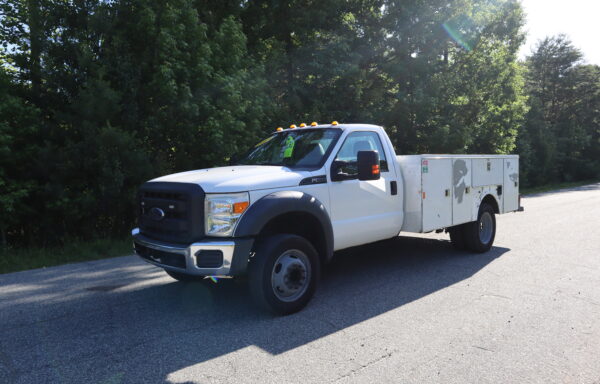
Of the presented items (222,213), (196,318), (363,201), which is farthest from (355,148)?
A: (196,318)

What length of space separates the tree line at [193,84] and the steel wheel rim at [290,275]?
20.1 ft

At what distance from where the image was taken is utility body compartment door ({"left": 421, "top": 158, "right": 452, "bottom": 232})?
6.03 meters

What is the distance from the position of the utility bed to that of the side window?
0.46 meters

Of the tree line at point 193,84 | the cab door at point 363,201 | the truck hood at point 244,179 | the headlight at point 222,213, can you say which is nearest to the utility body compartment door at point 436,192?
the cab door at point 363,201

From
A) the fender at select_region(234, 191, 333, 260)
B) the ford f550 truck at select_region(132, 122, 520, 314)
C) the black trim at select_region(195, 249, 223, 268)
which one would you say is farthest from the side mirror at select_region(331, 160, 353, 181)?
the black trim at select_region(195, 249, 223, 268)

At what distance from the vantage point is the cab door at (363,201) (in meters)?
5.14

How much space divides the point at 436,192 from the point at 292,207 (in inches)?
107

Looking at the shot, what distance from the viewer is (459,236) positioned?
732 cm

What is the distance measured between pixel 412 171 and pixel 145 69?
7.51m

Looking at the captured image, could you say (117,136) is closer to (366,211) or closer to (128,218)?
(128,218)

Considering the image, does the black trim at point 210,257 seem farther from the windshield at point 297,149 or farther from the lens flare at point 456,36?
the lens flare at point 456,36

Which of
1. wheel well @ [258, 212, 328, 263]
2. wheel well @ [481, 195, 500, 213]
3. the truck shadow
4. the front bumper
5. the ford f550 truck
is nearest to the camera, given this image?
the truck shadow

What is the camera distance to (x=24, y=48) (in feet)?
31.7

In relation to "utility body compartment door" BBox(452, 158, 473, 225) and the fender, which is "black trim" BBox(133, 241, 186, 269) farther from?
"utility body compartment door" BBox(452, 158, 473, 225)
